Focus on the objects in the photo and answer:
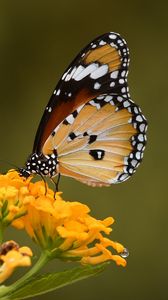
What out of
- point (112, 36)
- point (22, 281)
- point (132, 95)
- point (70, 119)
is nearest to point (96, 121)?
point (70, 119)

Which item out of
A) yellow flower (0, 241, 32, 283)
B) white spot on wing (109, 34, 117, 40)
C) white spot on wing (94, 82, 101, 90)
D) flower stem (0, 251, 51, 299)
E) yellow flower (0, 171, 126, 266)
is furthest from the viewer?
white spot on wing (94, 82, 101, 90)

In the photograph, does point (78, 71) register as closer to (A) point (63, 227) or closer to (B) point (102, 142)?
(B) point (102, 142)

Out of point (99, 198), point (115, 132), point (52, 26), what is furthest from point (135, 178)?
point (115, 132)

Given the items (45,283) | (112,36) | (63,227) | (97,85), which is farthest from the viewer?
(97,85)

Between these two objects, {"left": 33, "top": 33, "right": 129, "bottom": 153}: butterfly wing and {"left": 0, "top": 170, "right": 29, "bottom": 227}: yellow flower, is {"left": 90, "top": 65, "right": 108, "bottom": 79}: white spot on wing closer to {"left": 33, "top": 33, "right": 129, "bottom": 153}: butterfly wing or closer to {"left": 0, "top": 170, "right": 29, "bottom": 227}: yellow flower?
{"left": 33, "top": 33, "right": 129, "bottom": 153}: butterfly wing

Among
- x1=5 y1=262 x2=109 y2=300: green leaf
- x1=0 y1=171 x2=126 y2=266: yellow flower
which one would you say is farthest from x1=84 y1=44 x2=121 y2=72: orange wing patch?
x1=5 y1=262 x2=109 y2=300: green leaf

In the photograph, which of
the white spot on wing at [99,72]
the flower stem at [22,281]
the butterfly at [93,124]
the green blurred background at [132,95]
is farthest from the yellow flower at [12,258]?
the green blurred background at [132,95]
